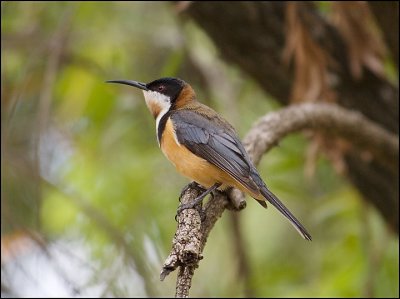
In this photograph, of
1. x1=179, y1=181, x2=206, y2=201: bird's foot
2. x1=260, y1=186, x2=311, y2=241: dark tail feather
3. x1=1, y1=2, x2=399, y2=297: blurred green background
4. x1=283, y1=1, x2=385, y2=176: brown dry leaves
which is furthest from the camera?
x1=283, y1=1, x2=385, y2=176: brown dry leaves

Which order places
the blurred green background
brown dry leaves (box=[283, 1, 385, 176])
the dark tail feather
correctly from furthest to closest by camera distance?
brown dry leaves (box=[283, 1, 385, 176]) → the blurred green background → the dark tail feather

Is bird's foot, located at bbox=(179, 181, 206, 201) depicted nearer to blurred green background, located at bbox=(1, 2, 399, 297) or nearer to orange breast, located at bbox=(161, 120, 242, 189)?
orange breast, located at bbox=(161, 120, 242, 189)

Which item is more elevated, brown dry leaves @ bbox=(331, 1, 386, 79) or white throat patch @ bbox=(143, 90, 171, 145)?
brown dry leaves @ bbox=(331, 1, 386, 79)

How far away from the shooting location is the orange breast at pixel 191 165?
413cm

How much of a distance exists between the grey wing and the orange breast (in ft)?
0.09

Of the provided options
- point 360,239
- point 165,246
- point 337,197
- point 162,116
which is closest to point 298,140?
point 337,197

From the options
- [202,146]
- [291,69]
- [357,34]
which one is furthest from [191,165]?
[357,34]

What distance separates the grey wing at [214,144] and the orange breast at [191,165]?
0.03 meters

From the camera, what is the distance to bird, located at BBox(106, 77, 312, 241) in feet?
13.1

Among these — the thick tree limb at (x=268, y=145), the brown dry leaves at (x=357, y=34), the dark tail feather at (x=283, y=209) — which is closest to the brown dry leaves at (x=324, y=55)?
the brown dry leaves at (x=357, y=34)

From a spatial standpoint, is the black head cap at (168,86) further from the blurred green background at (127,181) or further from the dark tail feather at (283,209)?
the dark tail feather at (283,209)

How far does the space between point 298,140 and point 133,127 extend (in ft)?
4.17

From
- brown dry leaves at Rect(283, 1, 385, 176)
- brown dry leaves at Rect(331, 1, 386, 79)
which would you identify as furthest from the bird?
brown dry leaves at Rect(331, 1, 386, 79)

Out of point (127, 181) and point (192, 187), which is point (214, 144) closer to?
point (192, 187)
